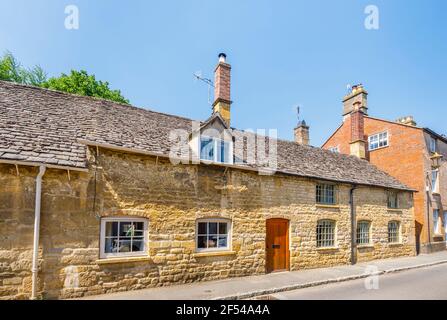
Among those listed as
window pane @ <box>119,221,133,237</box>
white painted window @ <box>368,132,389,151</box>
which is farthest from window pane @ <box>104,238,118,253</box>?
white painted window @ <box>368,132,389,151</box>

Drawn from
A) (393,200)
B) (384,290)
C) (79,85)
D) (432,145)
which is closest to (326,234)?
(384,290)

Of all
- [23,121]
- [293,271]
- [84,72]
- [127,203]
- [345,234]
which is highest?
[84,72]

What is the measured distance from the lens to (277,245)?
11.4m

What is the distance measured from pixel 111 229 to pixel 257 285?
516 cm

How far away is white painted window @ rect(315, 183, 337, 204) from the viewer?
513 inches

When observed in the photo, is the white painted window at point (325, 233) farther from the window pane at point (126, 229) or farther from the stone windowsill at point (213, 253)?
the window pane at point (126, 229)

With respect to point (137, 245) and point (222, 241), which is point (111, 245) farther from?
point (222, 241)

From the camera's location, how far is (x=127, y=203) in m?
8.39

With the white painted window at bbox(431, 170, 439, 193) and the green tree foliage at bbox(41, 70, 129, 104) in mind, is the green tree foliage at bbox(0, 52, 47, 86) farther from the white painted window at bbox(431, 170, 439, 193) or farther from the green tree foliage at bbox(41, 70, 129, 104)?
the white painted window at bbox(431, 170, 439, 193)

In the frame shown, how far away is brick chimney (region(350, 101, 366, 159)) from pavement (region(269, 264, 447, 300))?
10.1 meters

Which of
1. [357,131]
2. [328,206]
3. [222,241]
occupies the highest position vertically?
[357,131]

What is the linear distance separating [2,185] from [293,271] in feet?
34.9
